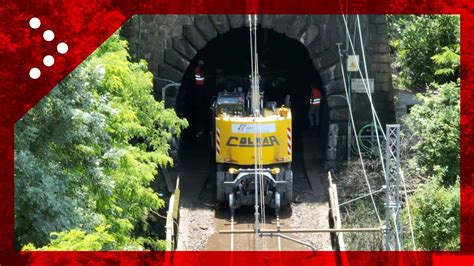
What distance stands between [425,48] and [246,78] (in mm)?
6309

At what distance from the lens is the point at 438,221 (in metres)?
20.8

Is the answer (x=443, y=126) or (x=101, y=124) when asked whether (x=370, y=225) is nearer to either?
(x=443, y=126)

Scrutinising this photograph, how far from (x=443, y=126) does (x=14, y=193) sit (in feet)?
38.8

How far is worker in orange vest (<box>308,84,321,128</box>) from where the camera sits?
3153 cm

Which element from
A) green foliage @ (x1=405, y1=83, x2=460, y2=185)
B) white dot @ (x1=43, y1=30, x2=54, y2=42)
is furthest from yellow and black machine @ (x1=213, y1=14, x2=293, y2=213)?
white dot @ (x1=43, y1=30, x2=54, y2=42)

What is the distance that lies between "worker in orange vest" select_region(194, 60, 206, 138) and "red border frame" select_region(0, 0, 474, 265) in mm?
3792

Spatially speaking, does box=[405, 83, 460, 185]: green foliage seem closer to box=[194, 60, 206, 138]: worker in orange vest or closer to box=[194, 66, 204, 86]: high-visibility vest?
box=[194, 60, 206, 138]: worker in orange vest

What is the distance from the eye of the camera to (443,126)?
2356cm

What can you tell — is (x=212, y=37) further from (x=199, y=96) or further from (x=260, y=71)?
(x=260, y=71)

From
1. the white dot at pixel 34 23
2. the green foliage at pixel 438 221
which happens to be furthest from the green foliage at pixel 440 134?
the white dot at pixel 34 23

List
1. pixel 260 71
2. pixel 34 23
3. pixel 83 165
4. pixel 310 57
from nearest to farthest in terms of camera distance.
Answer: pixel 34 23, pixel 83 165, pixel 310 57, pixel 260 71

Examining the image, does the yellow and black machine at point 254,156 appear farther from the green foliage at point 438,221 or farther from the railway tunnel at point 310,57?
the green foliage at point 438,221

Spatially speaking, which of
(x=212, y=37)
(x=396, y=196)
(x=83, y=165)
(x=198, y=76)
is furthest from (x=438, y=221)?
(x=198, y=76)

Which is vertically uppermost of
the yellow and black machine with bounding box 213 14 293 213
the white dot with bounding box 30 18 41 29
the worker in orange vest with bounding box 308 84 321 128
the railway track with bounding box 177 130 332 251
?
the white dot with bounding box 30 18 41 29
